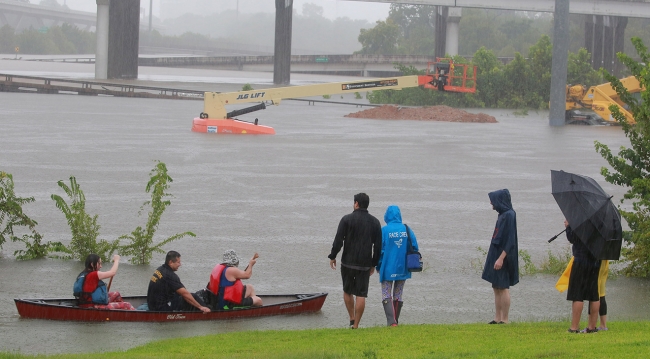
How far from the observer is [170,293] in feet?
34.9

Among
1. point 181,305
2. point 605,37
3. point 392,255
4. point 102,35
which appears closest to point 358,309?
point 392,255

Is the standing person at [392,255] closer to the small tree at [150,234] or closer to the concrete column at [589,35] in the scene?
the small tree at [150,234]

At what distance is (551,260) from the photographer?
48.0 ft

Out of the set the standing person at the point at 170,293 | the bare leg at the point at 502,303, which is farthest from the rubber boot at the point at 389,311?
the standing person at the point at 170,293

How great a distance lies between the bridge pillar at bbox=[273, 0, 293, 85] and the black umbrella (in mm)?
70529

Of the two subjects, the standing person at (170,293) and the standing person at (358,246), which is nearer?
the standing person at (358,246)

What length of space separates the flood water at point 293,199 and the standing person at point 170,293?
27 centimetres

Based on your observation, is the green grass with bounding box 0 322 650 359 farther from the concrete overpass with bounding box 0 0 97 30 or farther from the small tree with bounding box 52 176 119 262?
the concrete overpass with bounding box 0 0 97 30

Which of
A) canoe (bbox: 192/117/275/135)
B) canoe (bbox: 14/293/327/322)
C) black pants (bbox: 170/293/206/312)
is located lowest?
canoe (bbox: 14/293/327/322)

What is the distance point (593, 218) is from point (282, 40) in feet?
235

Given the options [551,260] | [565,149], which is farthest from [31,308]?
[565,149]

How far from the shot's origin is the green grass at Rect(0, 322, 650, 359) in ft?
25.7

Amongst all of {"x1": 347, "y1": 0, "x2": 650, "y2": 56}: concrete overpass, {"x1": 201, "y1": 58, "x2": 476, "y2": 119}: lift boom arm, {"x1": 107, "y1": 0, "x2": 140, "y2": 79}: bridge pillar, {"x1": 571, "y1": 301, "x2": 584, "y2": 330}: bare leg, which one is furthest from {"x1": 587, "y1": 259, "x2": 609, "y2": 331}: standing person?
{"x1": 107, "y1": 0, "x2": 140, "y2": 79}: bridge pillar

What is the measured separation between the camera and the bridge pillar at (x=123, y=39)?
255 ft
